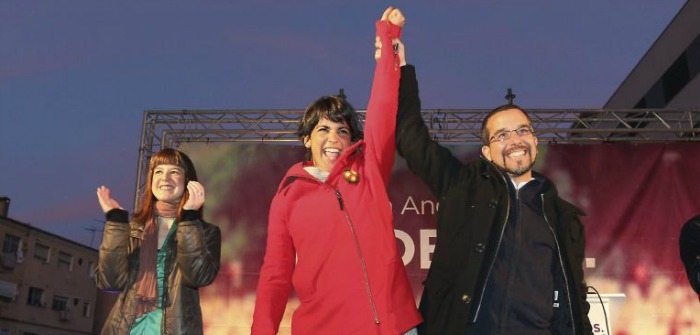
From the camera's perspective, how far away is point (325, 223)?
236 centimetres

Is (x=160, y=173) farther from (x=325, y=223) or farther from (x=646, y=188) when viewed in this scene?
(x=646, y=188)

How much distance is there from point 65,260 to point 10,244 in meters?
4.32

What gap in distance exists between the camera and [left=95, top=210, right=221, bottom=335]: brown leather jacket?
9.48 ft

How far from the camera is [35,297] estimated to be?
99.2ft

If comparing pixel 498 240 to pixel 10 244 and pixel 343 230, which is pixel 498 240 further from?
pixel 10 244

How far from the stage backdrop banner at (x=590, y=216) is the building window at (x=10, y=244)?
78.3ft

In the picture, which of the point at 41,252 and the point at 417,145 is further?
the point at 41,252

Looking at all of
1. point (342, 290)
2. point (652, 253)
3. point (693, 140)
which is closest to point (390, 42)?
point (342, 290)

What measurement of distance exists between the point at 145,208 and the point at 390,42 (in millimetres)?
1538

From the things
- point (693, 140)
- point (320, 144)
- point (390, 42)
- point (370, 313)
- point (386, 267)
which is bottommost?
point (370, 313)

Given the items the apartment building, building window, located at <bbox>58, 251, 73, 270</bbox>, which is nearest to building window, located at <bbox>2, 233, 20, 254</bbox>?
the apartment building

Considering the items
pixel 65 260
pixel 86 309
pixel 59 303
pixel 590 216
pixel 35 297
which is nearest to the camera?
pixel 590 216

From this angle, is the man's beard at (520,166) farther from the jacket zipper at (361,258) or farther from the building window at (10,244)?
the building window at (10,244)

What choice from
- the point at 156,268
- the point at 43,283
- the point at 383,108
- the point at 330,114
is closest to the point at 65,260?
the point at 43,283
